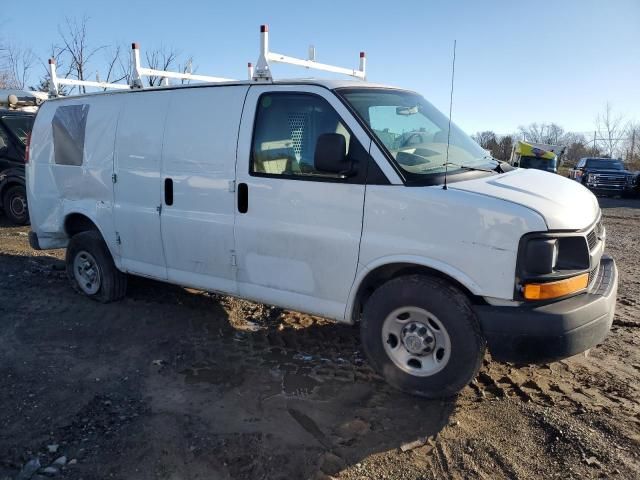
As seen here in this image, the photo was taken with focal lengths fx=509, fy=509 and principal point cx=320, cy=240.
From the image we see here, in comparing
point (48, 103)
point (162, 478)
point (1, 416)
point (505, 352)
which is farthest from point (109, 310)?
point (505, 352)

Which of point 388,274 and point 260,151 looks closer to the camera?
point 388,274

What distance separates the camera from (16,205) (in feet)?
32.4

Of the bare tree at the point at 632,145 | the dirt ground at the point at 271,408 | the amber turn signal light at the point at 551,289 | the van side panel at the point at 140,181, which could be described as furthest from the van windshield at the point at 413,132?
the bare tree at the point at 632,145

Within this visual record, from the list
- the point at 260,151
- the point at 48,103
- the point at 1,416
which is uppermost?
the point at 48,103

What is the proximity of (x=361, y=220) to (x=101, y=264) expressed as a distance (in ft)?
10.3

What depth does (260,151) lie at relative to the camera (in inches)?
157

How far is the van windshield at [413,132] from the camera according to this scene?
11.8 ft

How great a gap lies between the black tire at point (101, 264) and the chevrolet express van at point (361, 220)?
20 centimetres

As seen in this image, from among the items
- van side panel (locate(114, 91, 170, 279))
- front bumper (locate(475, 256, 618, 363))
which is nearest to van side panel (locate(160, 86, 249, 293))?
van side panel (locate(114, 91, 170, 279))

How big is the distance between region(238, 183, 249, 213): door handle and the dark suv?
758 centimetres

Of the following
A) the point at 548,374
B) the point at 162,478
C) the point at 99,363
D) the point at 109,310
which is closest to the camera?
the point at 162,478

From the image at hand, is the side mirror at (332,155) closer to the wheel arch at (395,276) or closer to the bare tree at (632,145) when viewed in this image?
the wheel arch at (395,276)

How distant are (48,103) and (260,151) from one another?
327cm

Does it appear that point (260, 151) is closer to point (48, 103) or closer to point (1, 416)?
point (1, 416)
